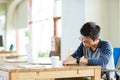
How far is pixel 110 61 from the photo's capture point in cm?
273

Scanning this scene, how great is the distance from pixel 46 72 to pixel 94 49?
77 cm

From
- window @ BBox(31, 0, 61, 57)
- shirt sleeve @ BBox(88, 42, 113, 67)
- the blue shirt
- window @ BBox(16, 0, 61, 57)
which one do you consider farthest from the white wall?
shirt sleeve @ BBox(88, 42, 113, 67)

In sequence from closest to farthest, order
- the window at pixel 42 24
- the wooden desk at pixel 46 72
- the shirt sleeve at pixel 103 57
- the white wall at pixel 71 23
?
the wooden desk at pixel 46 72, the shirt sleeve at pixel 103 57, the white wall at pixel 71 23, the window at pixel 42 24

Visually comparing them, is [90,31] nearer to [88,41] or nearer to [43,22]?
[88,41]

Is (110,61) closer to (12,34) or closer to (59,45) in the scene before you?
(59,45)

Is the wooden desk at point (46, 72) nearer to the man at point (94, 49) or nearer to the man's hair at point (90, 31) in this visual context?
the man at point (94, 49)

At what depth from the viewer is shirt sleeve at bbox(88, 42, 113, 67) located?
2467mm

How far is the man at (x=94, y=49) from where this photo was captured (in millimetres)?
2496

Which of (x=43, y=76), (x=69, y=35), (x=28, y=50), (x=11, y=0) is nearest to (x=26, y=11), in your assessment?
(x=11, y=0)

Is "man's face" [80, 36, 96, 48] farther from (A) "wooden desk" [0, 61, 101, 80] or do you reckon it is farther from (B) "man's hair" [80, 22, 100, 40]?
(A) "wooden desk" [0, 61, 101, 80]

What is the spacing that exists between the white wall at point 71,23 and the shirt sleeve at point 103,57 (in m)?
2.03

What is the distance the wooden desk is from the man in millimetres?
115

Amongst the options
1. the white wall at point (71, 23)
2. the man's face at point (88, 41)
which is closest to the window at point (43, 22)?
the white wall at point (71, 23)

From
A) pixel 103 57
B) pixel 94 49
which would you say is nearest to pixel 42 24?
pixel 94 49
